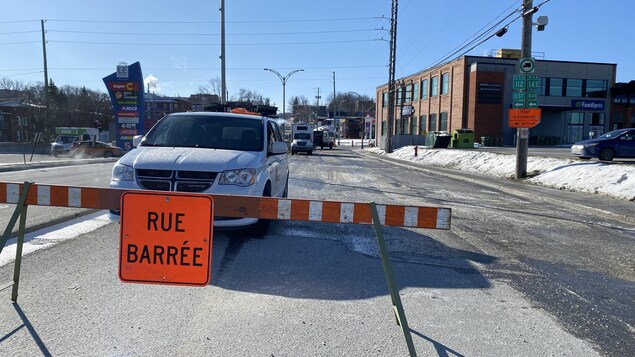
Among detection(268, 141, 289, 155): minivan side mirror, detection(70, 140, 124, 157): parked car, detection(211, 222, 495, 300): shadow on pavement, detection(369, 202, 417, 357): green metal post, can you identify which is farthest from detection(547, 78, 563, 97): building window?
detection(369, 202, 417, 357): green metal post

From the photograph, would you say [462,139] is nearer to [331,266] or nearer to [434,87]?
[434,87]

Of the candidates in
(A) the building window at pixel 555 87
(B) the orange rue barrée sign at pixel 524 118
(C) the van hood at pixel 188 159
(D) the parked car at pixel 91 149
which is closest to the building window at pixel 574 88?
(A) the building window at pixel 555 87

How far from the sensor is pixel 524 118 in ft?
53.7

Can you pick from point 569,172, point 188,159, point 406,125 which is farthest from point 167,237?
point 406,125

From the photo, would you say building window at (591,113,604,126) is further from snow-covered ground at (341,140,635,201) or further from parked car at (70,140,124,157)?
parked car at (70,140,124,157)

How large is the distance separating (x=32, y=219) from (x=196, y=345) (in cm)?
596

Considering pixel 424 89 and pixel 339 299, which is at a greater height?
pixel 424 89

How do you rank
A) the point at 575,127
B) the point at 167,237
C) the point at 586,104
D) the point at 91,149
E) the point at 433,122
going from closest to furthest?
1. the point at 167,237
2. the point at 91,149
3. the point at 586,104
4. the point at 575,127
5. the point at 433,122

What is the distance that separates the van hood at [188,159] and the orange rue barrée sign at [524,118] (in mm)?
12767

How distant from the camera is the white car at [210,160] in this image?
18.5 feet

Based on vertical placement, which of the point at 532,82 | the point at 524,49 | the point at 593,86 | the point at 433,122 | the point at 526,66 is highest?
the point at 593,86

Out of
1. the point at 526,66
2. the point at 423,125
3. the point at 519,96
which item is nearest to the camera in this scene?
the point at 526,66

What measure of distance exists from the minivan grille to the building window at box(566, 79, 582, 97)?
2223 inches

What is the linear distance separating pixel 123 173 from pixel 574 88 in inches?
2274
